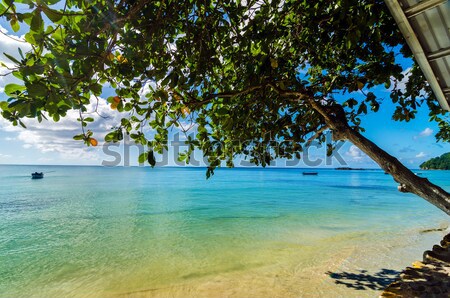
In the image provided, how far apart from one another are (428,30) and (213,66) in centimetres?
192

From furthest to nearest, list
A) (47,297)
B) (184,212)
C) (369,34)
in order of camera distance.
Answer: (184,212) < (47,297) < (369,34)

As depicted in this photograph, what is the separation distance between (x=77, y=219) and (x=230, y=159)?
13639 mm

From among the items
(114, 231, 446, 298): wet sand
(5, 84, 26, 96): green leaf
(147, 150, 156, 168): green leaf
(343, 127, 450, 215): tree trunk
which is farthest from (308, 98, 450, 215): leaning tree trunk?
(114, 231, 446, 298): wet sand

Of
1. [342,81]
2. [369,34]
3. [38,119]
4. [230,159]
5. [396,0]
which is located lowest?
[230,159]

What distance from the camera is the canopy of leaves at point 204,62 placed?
4.59 feet

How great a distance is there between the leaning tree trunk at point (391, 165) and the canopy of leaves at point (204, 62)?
29 cm

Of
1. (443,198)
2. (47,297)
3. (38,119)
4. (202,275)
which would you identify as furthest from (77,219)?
(443,198)

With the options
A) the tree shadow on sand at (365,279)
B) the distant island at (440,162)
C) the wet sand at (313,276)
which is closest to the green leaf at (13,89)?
the wet sand at (313,276)

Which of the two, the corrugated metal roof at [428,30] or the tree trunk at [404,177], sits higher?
the corrugated metal roof at [428,30]

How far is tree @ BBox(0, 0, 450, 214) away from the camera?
1.42m

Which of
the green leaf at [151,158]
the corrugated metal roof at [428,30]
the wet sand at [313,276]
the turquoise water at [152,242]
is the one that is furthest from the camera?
the turquoise water at [152,242]

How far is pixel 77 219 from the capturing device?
13930 millimetres

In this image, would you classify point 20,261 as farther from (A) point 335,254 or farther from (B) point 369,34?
(B) point 369,34

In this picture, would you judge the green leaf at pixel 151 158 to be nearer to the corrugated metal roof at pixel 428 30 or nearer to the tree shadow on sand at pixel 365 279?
the corrugated metal roof at pixel 428 30
